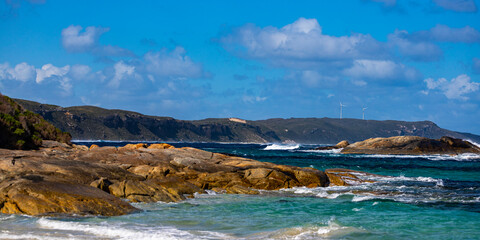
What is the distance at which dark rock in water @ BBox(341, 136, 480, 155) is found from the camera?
9750 cm

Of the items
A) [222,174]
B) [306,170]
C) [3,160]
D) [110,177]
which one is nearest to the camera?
[3,160]

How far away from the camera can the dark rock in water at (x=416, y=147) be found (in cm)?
9750

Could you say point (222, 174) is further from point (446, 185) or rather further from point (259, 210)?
point (446, 185)

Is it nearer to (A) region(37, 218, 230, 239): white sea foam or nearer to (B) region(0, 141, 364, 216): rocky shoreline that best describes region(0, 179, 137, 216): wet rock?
(B) region(0, 141, 364, 216): rocky shoreline

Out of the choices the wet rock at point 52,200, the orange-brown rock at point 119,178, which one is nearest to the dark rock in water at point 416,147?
the orange-brown rock at point 119,178

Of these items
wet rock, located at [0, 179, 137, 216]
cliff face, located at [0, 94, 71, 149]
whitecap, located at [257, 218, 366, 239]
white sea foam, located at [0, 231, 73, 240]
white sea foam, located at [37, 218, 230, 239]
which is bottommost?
white sea foam, located at [0, 231, 73, 240]

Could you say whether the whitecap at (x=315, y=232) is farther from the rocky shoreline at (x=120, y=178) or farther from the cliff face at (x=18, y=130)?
the cliff face at (x=18, y=130)

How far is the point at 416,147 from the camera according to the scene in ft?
325

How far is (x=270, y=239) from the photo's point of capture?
15.6m

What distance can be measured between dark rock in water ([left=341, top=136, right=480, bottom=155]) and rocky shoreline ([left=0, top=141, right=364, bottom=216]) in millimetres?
64314

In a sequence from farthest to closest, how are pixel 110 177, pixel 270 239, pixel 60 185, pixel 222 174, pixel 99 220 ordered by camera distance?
pixel 222 174 → pixel 110 177 → pixel 60 185 → pixel 99 220 → pixel 270 239

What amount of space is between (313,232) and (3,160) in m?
17.5

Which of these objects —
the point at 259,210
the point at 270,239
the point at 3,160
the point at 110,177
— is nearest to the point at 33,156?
the point at 3,160

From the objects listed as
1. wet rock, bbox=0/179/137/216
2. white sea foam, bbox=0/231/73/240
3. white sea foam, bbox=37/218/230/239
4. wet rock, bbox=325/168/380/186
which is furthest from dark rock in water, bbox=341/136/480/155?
white sea foam, bbox=0/231/73/240
